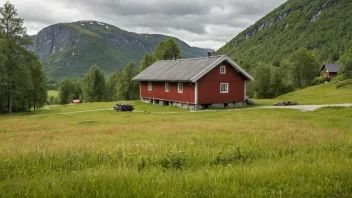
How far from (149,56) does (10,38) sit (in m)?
39.9

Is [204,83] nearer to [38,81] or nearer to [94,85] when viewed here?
→ [38,81]

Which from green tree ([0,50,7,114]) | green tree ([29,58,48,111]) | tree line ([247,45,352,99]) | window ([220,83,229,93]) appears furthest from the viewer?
tree line ([247,45,352,99])

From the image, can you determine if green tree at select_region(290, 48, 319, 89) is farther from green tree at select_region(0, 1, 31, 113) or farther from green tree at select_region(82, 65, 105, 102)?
green tree at select_region(0, 1, 31, 113)

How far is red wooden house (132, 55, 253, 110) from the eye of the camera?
3922 cm

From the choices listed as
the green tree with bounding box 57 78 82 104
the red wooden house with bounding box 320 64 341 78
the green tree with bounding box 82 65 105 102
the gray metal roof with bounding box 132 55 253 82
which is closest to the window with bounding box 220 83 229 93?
the gray metal roof with bounding box 132 55 253 82

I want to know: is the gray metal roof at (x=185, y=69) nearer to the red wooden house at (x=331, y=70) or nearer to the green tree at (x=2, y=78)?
the green tree at (x=2, y=78)

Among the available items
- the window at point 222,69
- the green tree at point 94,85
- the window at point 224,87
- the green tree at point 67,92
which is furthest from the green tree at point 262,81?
the green tree at point 67,92

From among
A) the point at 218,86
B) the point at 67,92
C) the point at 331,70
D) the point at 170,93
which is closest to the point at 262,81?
the point at 331,70

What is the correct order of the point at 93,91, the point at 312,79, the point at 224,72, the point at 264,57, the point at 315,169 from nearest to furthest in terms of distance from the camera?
the point at 315,169
the point at 224,72
the point at 93,91
the point at 312,79
the point at 264,57

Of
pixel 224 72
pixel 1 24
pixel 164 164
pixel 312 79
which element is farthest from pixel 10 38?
pixel 312 79

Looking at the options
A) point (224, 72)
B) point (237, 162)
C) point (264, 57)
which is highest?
point (264, 57)

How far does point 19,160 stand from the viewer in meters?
7.05

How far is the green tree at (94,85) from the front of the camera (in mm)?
92325

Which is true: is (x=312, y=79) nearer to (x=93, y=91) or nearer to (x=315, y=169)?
(x=93, y=91)
